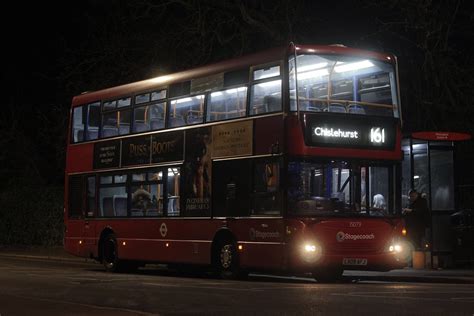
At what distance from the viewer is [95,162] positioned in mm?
23953

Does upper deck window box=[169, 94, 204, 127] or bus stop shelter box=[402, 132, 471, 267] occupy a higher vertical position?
upper deck window box=[169, 94, 204, 127]

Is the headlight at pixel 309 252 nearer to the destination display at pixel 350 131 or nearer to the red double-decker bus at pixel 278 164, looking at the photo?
the red double-decker bus at pixel 278 164

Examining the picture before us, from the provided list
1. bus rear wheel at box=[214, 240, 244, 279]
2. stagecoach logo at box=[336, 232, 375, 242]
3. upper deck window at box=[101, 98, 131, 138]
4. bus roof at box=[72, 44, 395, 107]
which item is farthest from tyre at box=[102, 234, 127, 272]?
stagecoach logo at box=[336, 232, 375, 242]

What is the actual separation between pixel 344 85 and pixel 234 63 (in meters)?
2.56

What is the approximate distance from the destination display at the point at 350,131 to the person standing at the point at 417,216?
117 inches

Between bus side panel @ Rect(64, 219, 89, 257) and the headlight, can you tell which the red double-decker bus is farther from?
bus side panel @ Rect(64, 219, 89, 257)

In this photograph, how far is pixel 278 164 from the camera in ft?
58.4

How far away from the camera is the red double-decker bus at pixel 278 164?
1761cm

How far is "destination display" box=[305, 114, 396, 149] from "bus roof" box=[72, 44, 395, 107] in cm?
139

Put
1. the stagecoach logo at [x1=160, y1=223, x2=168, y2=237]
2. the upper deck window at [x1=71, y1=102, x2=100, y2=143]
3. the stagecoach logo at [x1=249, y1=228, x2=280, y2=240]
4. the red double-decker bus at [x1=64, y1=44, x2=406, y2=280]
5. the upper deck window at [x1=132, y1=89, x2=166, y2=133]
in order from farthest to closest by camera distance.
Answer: the upper deck window at [x1=71, y1=102, x2=100, y2=143]
the upper deck window at [x1=132, y1=89, x2=166, y2=133]
the stagecoach logo at [x1=160, y1=223, x2=168, y2=237]
the stagecoach logo at [x1=249, y1=228, x2=280, y2=240]
the red double-decker bus at [x1=64, y1=44, x2=406, y2=280]

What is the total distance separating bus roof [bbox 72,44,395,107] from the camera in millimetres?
18013

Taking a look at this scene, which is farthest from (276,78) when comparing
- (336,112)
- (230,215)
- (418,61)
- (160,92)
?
(418,61)

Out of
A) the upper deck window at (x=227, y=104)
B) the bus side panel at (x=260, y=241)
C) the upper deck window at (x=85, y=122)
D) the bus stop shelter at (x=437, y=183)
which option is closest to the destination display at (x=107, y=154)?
the upper deck window at (x=85, y=122)

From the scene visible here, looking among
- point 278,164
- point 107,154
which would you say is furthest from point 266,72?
point 107,154
